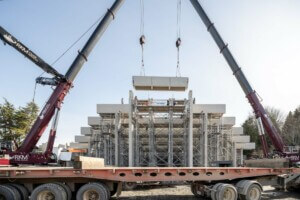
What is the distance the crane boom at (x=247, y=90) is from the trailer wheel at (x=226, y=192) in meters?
9.89

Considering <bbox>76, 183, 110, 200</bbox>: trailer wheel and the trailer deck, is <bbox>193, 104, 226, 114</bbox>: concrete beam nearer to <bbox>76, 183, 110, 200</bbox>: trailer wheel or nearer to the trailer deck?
the trailer deck

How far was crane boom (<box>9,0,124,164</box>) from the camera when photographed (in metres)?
15.8

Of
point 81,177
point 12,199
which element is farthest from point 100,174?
point 12,199

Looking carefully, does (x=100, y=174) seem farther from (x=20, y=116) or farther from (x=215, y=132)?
(x=20, y=116)

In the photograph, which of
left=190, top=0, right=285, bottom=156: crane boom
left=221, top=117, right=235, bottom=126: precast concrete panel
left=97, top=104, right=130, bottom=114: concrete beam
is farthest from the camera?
left=221, top=117, right=235, bottom=126: precast concrete panel

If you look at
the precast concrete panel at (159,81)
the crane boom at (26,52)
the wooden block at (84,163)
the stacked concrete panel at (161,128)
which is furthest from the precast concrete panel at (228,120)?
the wooden block at (84,163)

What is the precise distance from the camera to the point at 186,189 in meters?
14.8

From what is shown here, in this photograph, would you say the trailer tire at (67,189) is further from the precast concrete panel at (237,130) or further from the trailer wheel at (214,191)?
the precast concrete panel at (237,130)

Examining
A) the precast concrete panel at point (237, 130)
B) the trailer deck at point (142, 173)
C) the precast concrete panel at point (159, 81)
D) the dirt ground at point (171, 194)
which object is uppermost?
the precast concrete panel at point (159, 81)

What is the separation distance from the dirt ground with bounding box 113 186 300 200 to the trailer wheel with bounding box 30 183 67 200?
3509 mm

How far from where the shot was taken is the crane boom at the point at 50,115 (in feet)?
51.9

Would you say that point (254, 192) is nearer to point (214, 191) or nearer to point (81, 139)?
point (214, 191)

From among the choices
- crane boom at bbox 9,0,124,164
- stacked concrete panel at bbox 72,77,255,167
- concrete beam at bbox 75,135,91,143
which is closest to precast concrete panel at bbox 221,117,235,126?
stacked concrete panel at bbox 72,77,255,167

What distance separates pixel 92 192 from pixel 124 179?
126cm
